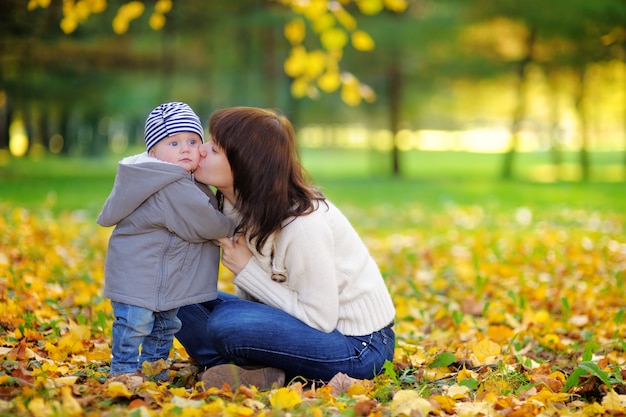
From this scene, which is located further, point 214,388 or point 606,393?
point 606,393

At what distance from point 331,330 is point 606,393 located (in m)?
1.13

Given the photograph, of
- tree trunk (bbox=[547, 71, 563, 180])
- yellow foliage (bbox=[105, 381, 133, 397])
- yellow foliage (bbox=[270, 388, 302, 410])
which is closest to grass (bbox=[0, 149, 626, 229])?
tree trunk (bbox=[547, 71, 563, 180])

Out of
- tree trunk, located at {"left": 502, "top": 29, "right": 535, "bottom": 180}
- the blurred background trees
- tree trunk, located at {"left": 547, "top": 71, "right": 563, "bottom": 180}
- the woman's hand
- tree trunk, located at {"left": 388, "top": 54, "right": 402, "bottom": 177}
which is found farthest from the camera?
tree trunk, located at {"left": 547, "top": 71, "right": 563, "bottom": 180}

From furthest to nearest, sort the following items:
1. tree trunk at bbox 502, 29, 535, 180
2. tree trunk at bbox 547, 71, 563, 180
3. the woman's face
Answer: tree trunk at bbox 547, 71, 563, 180 → tree trunk at bbox 502, 29, 535, 180 → the woman's face

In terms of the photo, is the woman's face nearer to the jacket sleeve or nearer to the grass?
the jacket sleeve

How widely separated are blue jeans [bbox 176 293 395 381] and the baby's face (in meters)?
0.61

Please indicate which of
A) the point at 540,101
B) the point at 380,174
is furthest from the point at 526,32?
the point at 540,101

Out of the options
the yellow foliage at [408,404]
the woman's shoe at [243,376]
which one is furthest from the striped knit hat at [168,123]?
the yellow foliage at [408,404]

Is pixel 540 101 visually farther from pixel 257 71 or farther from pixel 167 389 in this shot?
pixel 167 389

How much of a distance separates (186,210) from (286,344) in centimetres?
66

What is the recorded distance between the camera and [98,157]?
34.1 metres

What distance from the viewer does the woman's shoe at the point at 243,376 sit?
9.62ft

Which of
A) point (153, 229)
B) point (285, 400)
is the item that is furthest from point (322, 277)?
point (153, 229)

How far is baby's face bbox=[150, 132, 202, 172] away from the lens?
3.10 m
